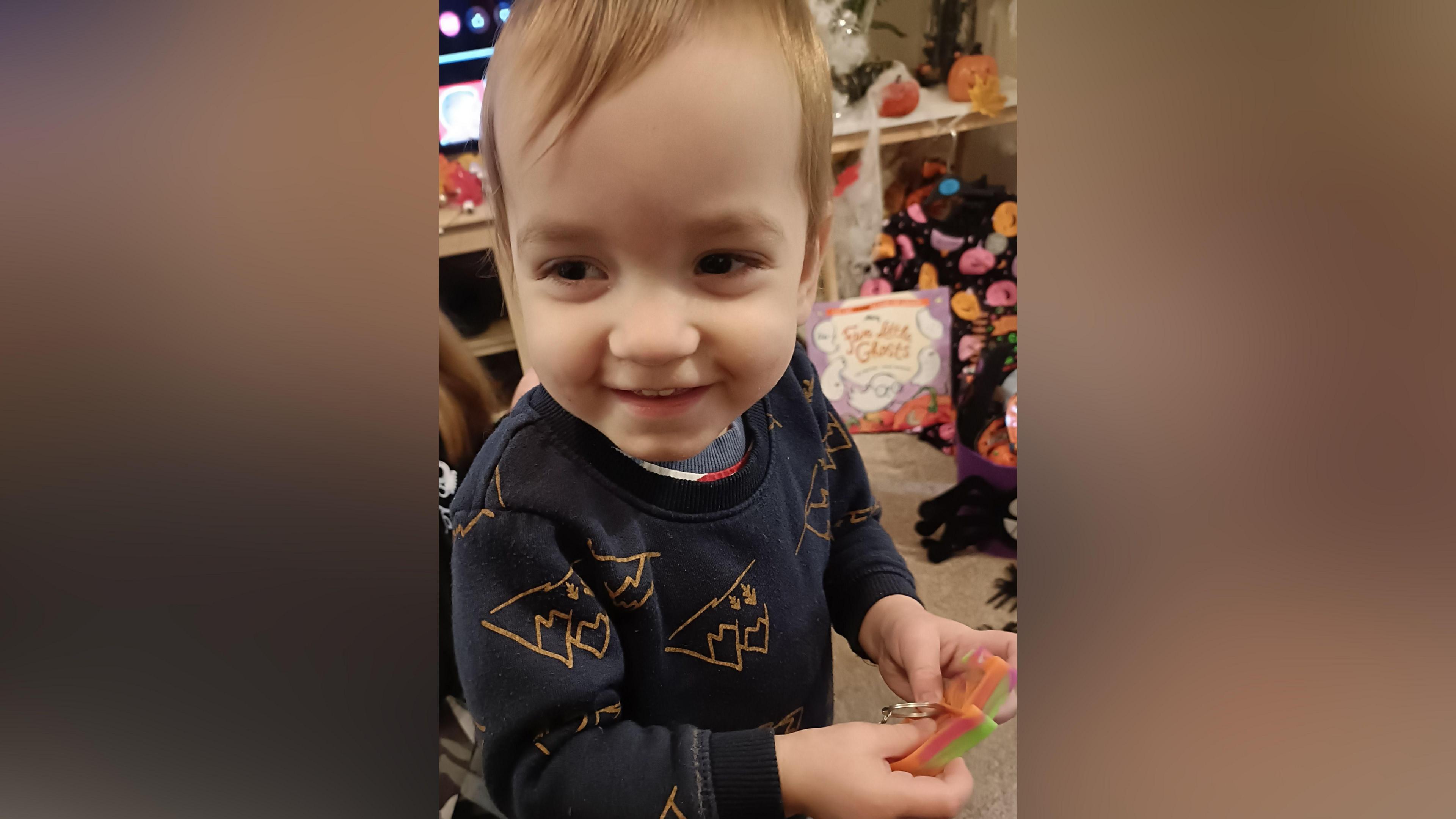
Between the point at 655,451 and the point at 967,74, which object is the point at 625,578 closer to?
the point at 655,451

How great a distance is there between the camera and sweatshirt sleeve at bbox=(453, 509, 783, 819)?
40 centimetres

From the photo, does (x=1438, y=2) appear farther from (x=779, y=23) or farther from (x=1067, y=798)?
(x=1067, y=798)

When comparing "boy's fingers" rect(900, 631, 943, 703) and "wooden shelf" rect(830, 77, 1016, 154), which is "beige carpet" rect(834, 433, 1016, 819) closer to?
"boy's fingers" rect(900, 631, 943, 703)

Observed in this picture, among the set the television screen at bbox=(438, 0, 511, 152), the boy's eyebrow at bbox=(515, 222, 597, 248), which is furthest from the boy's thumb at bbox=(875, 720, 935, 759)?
the television screen at bbox=(438, 0, 511, 152)

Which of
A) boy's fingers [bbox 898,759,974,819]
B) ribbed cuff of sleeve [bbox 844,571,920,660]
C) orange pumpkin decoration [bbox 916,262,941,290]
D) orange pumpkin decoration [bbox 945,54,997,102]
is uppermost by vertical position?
orange pumpkin decoration [bbox 945,54,997,102]

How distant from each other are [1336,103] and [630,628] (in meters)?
0.47

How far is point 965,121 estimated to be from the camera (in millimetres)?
480

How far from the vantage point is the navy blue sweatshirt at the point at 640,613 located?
401mm

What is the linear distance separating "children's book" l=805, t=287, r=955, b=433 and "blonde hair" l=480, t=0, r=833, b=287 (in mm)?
126

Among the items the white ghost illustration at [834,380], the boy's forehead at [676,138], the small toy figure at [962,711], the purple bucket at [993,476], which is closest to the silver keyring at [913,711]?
the small toy figure at [962,711]

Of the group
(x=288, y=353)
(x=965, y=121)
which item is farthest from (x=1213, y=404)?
(x=288, y=353)

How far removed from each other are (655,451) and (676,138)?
6.4 inches

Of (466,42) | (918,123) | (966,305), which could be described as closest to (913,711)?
(966,305)

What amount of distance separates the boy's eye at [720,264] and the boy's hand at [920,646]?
0.26 m
